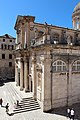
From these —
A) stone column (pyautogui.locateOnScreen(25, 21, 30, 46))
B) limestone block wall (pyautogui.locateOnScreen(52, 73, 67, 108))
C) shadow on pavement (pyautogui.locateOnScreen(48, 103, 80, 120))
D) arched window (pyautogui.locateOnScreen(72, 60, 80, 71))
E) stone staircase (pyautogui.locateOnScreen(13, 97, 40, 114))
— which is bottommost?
shadow on pavement (pyautogui.locateOnScreen(48, 103, 80, 120))

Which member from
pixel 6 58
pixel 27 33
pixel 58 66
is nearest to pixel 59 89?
pixel 58 66

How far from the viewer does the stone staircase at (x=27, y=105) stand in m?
16.1

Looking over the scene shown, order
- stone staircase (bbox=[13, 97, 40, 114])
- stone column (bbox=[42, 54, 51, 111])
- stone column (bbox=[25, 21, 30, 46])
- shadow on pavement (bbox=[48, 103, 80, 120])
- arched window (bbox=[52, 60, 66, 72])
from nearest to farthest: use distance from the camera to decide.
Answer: shadow on pavement (bbox=[48, 103, 80, 120]), stone column (bbox=[42, 54, 51, 111]), stone staircase (bbox=[13, 97, 40, 114]), arched window (bbox=[52, 60, 66, 72]), stone column (bbox=[25, 21, 30, 46])

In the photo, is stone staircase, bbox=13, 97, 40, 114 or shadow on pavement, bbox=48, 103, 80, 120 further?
stone staircase, bbox=13, 97, 40, 114

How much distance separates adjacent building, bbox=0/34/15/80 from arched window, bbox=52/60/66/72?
27.0 meters

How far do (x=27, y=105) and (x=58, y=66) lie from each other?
260 inches

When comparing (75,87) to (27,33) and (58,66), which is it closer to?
(58,66)

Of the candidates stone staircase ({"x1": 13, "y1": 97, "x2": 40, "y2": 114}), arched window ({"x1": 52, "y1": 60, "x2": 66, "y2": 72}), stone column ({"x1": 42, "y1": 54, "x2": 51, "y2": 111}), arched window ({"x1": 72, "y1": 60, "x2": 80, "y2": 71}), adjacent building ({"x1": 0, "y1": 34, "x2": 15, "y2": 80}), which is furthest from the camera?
adjacent building ({"x1": 0, "y1": 34, "x2": 15, "y2": 80})

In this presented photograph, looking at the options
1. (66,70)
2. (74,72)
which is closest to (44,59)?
(66,70)

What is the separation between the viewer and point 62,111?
15938mm

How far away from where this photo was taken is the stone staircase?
16.1m

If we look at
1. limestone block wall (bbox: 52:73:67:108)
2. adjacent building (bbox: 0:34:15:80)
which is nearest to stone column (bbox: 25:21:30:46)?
limestone block wall (bbox: 52:73:67:108)

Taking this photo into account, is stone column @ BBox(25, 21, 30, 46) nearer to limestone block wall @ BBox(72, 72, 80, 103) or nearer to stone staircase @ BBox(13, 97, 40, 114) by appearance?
stone staircase @ BBox(13, 97, 40, 114)

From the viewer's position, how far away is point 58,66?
1666cm
